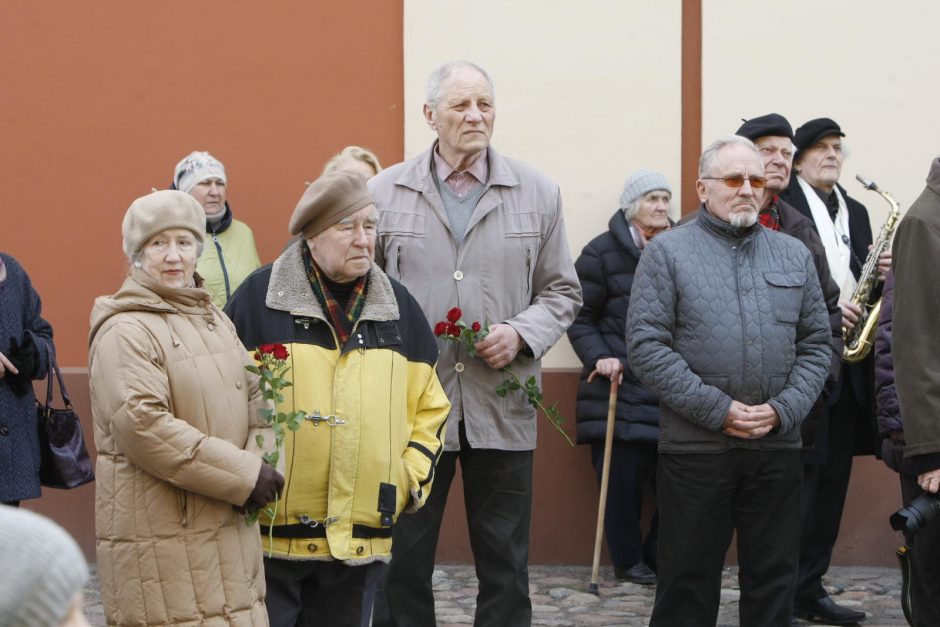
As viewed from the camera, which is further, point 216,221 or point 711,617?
point 216,221

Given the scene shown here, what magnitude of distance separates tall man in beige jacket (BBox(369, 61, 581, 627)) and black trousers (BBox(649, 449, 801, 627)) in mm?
560

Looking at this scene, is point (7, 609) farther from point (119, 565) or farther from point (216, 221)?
point (216, 221)

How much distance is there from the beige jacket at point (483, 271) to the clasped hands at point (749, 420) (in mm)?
702

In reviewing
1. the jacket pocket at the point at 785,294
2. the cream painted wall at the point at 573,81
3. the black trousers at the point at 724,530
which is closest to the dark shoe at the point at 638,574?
the cream painted wall at the point at 573,81

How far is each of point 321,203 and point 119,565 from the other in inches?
47.9

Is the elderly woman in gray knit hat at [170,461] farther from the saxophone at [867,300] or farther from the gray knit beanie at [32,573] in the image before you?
the saxophone at [867,300]

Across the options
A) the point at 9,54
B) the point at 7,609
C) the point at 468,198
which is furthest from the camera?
the point at 9,54

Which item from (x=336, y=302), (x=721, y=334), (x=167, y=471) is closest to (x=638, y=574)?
(x=721, y=334)

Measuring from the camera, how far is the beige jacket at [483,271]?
548 centimetres

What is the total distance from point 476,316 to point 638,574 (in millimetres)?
2497

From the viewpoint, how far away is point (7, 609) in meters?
1.89

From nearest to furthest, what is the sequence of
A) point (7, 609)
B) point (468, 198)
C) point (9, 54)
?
1. point (7, 609)
2. point (468, 198)
3. point (9, 54)

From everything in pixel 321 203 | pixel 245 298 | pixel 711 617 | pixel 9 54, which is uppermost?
pixel 9 54

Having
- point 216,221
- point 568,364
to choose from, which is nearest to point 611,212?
point 568,364
